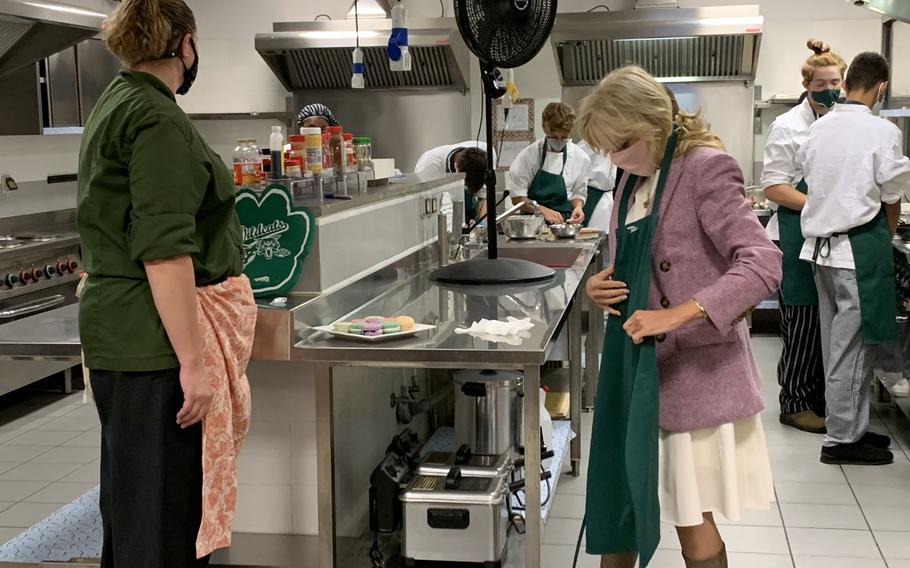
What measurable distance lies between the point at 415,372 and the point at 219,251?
1.80m

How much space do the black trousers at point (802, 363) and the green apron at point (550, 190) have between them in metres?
1.99

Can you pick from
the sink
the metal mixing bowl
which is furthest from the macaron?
the metal mixing bowl

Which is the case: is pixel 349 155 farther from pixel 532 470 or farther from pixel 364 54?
pixel 364 54

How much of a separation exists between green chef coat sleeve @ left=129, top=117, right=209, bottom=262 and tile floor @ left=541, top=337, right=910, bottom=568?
190 cm

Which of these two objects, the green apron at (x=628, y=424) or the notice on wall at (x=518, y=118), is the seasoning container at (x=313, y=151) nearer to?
the green apron at (x=628, y=424)

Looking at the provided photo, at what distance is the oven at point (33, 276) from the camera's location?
5137 millimetres

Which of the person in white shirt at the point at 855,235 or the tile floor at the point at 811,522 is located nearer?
the tile floor at the point at 811,522

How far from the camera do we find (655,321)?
216 cm

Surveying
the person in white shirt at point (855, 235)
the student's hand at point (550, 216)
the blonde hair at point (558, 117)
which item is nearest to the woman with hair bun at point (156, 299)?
the person in white shirt at point (855, 235)

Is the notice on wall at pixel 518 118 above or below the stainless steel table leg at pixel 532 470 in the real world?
above

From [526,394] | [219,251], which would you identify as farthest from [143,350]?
[526,394]

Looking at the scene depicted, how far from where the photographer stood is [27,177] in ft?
20.1

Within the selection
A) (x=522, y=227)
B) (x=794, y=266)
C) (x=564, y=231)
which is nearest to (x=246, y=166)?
Result: (x=522, y=227)

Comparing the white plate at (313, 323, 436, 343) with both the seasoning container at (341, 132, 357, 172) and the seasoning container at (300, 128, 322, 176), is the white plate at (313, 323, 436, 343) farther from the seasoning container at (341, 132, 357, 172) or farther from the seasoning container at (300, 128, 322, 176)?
the seasoning container at (341, 132, 357, 172)
